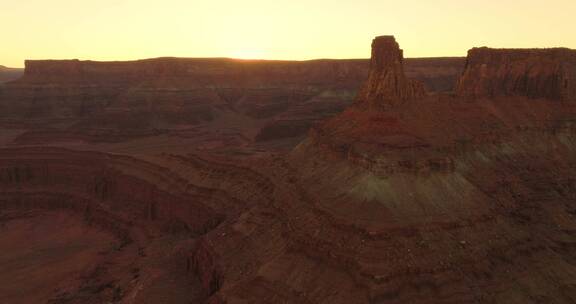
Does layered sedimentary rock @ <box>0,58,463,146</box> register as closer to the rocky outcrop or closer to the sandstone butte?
the sandstone butte

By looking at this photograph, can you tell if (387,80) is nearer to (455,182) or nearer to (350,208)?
(455,182)

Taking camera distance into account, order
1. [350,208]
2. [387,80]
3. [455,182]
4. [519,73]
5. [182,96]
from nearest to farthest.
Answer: [350,208] → [455,182] → [387,80] → [519,73] → [182,96]

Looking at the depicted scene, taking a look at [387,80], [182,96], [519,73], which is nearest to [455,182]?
[387,80]

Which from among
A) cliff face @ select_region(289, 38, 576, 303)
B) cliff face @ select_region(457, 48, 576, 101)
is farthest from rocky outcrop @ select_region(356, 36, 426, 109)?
cliff face @ select_region(457, 48, 576, 101)

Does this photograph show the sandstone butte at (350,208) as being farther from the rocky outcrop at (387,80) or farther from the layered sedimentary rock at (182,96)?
the layered sedimentary rock at (182,96)

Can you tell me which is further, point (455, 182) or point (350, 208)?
point (455, 182)
